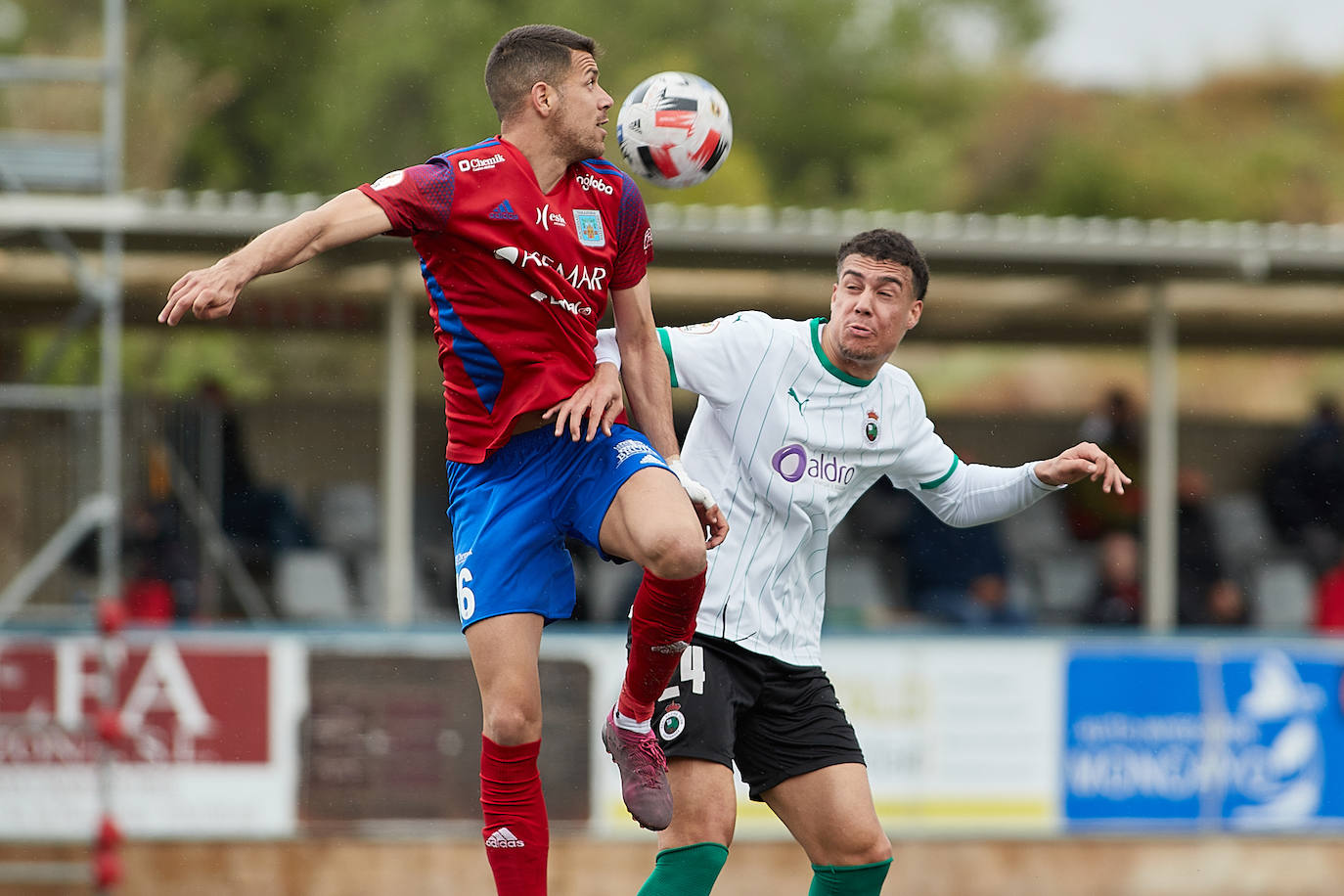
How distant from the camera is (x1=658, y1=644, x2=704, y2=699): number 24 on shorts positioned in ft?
16.6

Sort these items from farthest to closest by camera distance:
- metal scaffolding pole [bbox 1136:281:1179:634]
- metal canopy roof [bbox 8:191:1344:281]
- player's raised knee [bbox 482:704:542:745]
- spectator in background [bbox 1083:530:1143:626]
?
1. metal scaffolding pole [bbox 1136:281:1179:634]
2. spectator in background [bbox 1083:530:1143:626]
3. metal canopy roof [bbox 8:191:1344:281]
4. player's raised knee [bbox 482:704:542:745]

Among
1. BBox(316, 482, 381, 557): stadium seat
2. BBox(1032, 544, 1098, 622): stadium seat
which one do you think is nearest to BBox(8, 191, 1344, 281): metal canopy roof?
BBox(1032, 544, 1098, 622): stadium seat

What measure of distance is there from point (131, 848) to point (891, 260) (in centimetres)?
748

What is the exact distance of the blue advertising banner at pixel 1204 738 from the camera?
453 inches

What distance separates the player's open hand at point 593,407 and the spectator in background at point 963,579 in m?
8.15

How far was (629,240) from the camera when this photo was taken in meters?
4.98

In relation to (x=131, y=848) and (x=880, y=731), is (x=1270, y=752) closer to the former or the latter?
(x=880, y=731)

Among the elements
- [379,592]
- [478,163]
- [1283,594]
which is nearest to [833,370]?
[478,163]

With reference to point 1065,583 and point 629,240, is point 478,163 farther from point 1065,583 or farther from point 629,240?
point 1065,583

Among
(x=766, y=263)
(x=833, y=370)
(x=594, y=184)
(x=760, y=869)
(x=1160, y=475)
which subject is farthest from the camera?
(x=1160, y=475)

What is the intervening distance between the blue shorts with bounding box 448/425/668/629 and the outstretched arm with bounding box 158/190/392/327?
2.46 ft

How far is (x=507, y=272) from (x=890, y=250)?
118 centimetres

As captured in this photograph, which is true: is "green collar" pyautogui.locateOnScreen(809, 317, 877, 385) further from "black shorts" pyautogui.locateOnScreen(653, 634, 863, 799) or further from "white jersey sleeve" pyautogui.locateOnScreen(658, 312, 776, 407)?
"black shorts" pyautogui.locateOnScreen(653, 634, 863, 799)

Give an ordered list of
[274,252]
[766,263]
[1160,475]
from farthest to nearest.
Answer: [1160,475] → [766,263] → [274,252]
